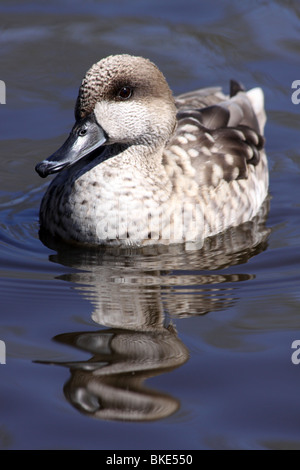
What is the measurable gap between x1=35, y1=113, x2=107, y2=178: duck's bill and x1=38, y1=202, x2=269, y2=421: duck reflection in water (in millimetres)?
830

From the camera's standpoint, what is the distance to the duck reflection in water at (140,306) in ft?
18.0

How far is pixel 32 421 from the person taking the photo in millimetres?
5285

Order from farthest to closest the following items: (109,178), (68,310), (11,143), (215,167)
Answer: (11,143), (215,167), (109,178), (68,310)

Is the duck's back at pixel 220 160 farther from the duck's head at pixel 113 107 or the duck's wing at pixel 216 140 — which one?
the duck's head at pixel 113 107

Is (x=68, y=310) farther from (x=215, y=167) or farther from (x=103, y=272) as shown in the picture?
(x=215, y=167)

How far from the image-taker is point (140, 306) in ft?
21.4

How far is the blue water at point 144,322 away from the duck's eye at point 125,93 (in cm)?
130

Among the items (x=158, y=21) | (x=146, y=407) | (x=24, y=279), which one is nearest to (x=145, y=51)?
(x=158, y=21)

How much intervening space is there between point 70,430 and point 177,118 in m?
3.84

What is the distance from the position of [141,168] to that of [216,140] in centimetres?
103
